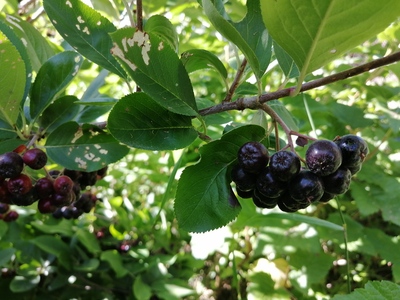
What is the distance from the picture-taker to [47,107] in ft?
3.78

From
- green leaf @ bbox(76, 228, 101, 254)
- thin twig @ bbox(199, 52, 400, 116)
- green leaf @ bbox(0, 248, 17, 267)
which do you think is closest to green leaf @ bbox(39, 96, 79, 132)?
thin twig @ bbox(199, 52, 400, 116)

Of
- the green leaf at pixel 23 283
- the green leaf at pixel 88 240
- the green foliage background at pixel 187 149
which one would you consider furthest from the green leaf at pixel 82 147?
the green leaf at pixel 23 283

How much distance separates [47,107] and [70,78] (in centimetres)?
14

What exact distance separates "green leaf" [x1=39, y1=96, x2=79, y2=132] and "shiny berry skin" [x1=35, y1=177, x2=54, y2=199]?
0.55ft

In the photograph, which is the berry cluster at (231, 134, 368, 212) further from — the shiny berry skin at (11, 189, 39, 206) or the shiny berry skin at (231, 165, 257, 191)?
the shiny berry skin at (11, 189, 39, 206)

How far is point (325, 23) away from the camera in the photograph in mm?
647

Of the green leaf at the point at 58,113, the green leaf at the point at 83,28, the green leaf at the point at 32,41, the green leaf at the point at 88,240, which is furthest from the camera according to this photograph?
the green leaf at the point at 88,240

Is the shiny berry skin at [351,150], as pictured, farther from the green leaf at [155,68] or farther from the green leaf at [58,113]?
the green leaf at [58,113]

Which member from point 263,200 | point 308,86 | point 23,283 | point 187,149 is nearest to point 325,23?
point 308,86

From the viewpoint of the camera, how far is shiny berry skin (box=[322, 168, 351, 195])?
81cm

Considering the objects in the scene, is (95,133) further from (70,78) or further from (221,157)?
(221,157)

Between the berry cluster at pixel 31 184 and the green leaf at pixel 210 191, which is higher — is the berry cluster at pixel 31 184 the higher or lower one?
the higher one

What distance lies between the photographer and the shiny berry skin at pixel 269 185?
801mm

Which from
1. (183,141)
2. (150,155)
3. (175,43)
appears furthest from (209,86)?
(183,141)
